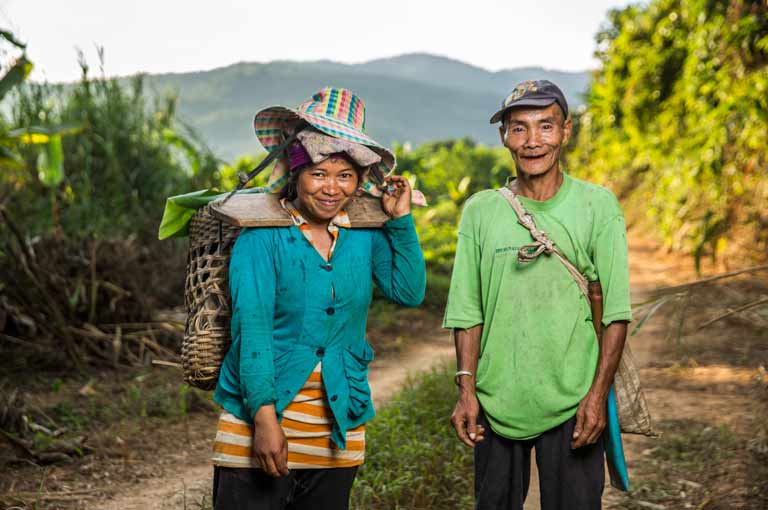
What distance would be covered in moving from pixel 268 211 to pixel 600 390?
1028 millimetres

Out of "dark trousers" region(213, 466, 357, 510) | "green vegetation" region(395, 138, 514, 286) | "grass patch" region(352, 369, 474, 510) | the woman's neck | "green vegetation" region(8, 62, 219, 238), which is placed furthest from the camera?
"green vegetation" region(395, 138, 514, 286)

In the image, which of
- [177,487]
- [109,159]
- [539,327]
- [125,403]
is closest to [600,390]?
[539,327]

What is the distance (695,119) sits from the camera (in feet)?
35.3

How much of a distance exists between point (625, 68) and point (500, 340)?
48.9 feet

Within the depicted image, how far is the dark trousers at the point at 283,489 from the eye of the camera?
223cm

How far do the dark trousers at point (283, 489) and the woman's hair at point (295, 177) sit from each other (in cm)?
76

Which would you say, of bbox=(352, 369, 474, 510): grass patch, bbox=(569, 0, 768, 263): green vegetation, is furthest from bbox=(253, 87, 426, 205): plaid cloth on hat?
bbox=(569, 0, 768, 263): green vegetation

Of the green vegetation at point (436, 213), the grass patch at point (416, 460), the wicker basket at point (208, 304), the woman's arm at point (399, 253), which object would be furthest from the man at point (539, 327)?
the green vegetation at point (436, 213)

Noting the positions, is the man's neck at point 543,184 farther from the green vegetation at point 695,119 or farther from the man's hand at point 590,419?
the green vegetation at point 695,119

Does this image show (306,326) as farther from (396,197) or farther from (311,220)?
(396,197)

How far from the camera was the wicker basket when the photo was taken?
2.31 meters

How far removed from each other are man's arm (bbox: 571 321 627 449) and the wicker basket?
3.26 feet

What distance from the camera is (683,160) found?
1095 centimetres

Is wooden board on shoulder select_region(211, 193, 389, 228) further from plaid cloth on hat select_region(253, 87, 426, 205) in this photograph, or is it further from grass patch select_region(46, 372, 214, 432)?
grass patch select_region(46, 372, 214, 432)
